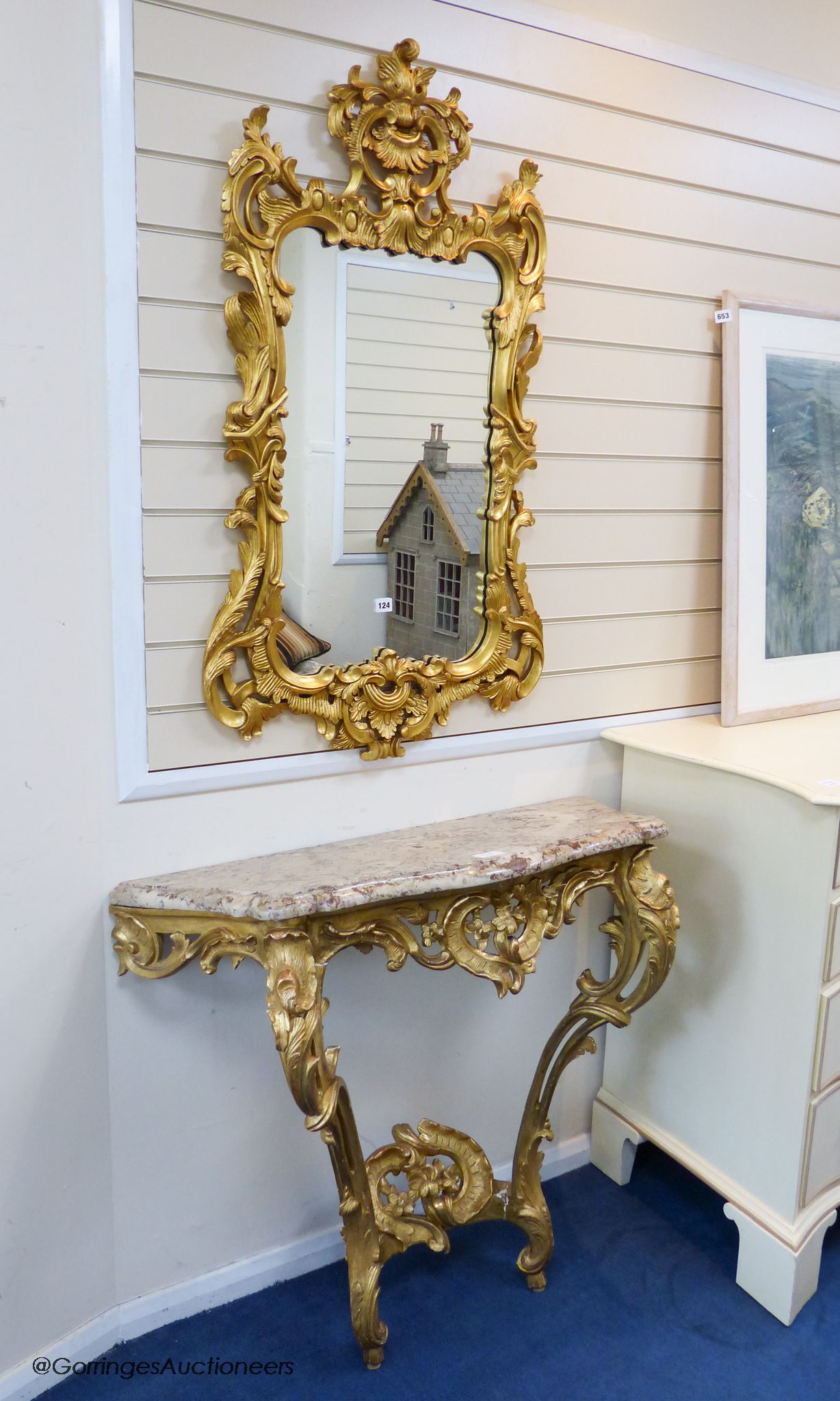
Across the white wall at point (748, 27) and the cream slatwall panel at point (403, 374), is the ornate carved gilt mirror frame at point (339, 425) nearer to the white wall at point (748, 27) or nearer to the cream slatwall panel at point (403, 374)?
the cream slatwall panel at point (403, 374)

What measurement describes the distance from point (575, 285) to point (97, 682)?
3.97 ft

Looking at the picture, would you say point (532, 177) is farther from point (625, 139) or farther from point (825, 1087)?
point (825, 1087)

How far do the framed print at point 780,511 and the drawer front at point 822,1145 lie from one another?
0.80 metres

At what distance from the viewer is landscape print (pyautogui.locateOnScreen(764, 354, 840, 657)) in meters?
2.28

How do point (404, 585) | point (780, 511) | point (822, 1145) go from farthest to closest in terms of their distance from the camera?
1. point (780, 511)
2. point (822, 1145)
3. point (404, 585)

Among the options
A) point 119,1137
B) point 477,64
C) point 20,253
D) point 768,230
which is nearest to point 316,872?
point 119,1137

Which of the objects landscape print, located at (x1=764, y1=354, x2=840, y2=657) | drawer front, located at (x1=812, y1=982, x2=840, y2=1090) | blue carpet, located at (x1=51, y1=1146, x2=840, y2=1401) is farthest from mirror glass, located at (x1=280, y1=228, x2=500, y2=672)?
blue carpet, located at (x1=51, y1=1146, x2=840, y2=1401)

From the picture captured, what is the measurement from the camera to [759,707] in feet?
7.49

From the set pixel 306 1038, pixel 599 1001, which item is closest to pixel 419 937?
pixel 599 1001

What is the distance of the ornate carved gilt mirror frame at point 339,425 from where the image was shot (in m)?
1.62

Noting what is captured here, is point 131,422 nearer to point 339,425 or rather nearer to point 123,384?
point 123,384

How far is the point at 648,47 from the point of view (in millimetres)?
1995

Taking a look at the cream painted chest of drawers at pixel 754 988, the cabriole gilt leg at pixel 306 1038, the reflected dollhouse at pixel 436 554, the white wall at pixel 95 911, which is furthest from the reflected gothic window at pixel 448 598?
the cabriole gilt leg at pixel 306 1038

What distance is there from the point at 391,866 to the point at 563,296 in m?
1.17
